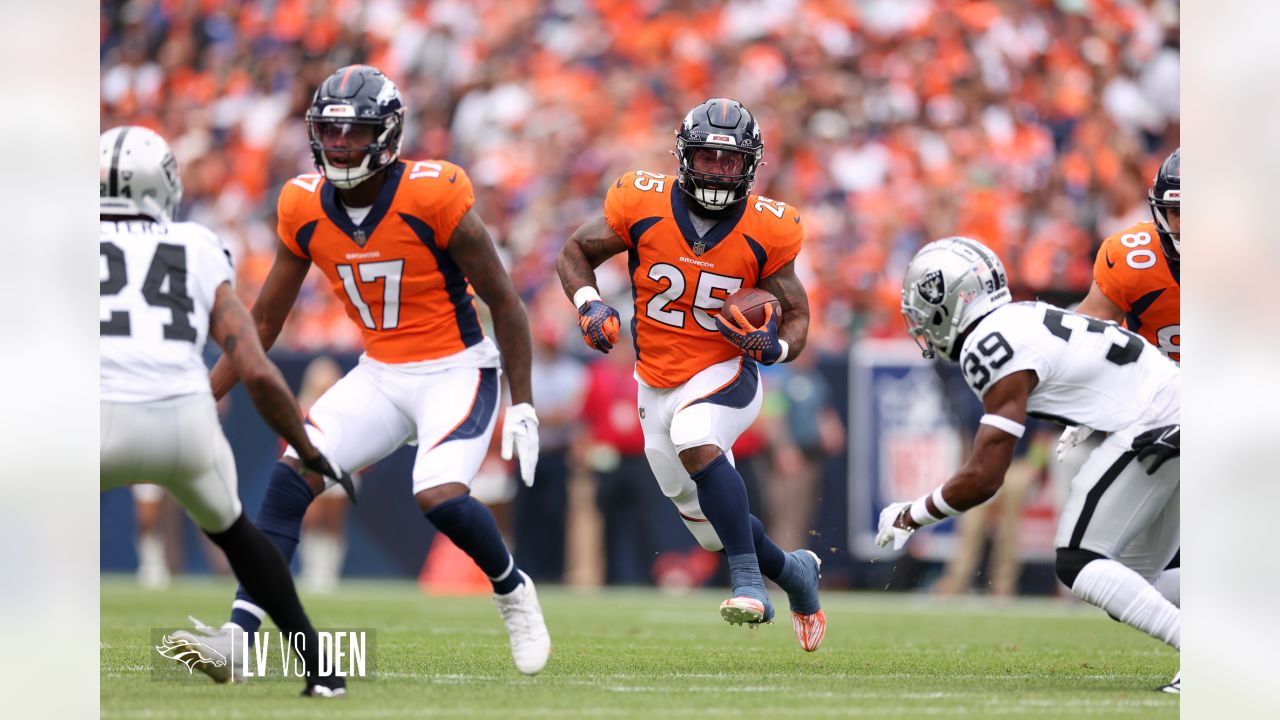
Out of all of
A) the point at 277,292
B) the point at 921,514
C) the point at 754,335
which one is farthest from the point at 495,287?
the point at 921,514

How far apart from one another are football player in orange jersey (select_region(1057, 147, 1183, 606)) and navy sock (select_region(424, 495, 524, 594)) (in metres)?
1.93

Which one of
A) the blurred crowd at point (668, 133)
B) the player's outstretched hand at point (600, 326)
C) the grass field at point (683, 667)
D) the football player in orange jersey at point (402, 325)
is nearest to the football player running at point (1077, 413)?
the grass field at point (683, 667)

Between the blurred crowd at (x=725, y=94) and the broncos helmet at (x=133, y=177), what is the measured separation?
6441 millimetres

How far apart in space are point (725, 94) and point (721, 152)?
801 cm

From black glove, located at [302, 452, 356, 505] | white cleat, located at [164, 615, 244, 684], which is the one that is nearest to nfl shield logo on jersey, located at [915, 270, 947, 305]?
black glove, located at [302, 452, 356, 505]

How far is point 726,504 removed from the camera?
17.9 feet

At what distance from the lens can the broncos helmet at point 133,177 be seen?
4461mm

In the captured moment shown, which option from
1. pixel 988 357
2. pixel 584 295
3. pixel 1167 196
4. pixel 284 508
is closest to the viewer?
pixel 988 357

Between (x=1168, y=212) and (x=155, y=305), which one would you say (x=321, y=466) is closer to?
(x=155, y=305)

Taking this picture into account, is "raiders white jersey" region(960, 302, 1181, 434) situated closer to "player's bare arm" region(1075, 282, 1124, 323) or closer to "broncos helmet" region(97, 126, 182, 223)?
"player's bare arm" region(1075, 282, 1124, 323)

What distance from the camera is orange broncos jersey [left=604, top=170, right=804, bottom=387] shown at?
5723mm

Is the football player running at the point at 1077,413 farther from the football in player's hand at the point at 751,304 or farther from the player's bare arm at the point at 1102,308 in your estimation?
the player's bare arm at the point at 1102,308
